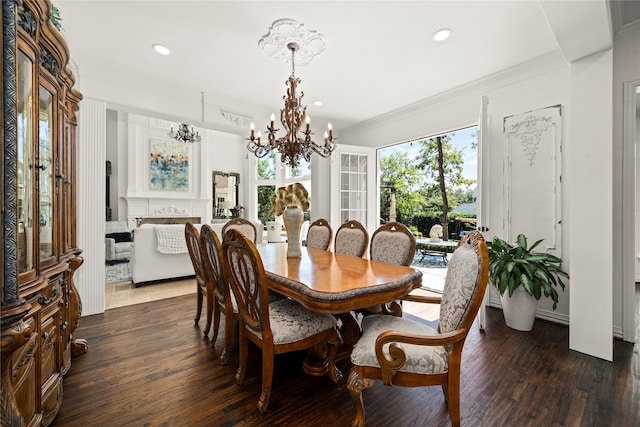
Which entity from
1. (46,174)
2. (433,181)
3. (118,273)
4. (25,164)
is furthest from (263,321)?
(433,181)

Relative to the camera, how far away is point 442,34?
2.53 meters

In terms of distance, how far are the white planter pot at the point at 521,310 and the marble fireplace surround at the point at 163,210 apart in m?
7.28

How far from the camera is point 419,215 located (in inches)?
352

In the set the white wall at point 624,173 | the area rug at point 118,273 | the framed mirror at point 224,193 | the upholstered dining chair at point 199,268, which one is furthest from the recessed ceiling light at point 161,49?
the framed mirror at point 224,193

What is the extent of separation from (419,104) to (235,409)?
418 cm

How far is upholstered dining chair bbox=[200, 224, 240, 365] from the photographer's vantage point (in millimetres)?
2058

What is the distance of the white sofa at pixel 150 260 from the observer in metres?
4.17

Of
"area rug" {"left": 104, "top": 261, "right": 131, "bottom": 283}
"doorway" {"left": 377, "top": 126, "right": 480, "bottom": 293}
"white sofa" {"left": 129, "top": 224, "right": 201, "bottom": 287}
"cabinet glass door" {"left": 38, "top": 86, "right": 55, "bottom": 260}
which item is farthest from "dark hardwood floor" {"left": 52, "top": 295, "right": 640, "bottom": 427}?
"doorway" {"left": 377, "top": 126, "right": 480, "bottom": 293}

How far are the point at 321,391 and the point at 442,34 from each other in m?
3.00

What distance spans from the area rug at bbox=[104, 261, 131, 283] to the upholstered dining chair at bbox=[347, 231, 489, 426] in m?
4.30

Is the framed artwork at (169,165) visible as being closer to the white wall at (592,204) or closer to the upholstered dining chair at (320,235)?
the upholstered dining chair at (320,235)

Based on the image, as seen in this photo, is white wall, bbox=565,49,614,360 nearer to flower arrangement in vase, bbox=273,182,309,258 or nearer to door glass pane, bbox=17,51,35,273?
flower arrangement in vase, bbox=273,182,309,258

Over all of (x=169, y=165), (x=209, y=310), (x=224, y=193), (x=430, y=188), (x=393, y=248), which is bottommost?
(x=209, y=310)

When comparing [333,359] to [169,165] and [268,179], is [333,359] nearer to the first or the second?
[268,179]
